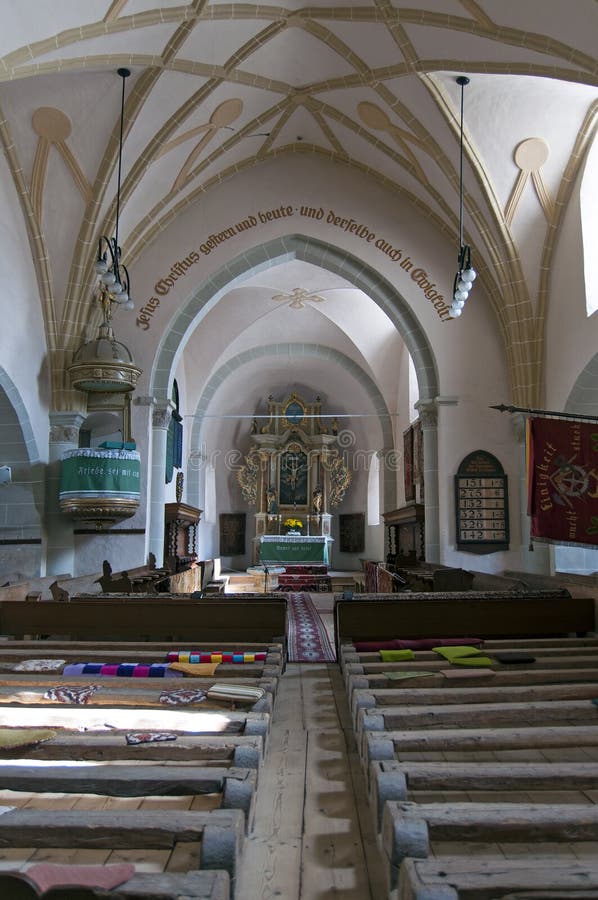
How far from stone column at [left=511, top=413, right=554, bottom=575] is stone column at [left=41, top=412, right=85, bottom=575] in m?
6.34

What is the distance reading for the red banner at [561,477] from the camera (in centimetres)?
744

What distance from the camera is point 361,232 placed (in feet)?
37.1

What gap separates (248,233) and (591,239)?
502 centimetres

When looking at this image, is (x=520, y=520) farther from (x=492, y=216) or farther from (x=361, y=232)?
(x=361, y=232)

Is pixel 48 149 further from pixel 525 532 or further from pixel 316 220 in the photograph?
pixel 525 532

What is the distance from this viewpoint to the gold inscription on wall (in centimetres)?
1107

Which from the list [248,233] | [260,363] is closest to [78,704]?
[248,233]

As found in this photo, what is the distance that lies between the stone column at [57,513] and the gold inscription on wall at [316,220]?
1.94m

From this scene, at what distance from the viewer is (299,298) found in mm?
15242

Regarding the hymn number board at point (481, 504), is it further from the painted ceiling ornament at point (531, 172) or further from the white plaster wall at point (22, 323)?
the white plaster wall at point (22, 323)

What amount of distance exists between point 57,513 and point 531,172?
7866mm

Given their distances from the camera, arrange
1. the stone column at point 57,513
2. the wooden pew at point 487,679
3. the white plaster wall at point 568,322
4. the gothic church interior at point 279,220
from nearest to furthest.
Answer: the wooden pew at point 487,679, the gothic church interior at point 279,220, the white plaster wall at point 568,322, the stone column at point 57,513

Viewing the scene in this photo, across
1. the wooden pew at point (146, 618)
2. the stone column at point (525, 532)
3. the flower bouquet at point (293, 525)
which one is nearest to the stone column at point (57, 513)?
the wooden pew at point (146, 618)

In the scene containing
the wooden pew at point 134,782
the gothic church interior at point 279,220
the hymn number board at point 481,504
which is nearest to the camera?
the wooden pew at point 134,782
